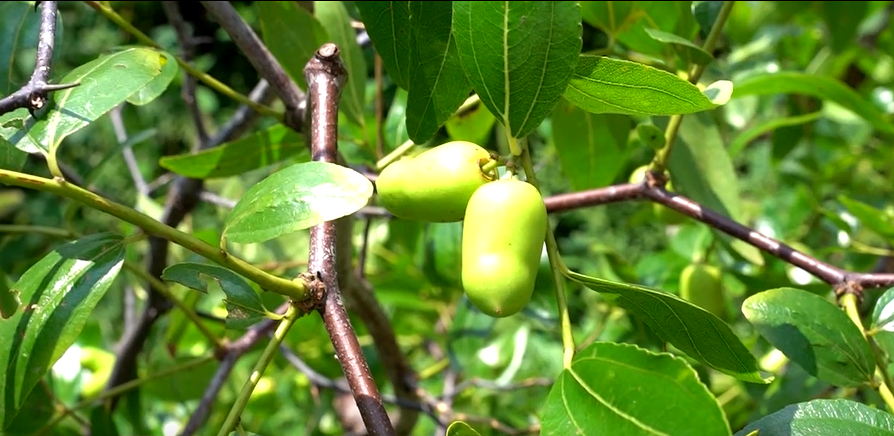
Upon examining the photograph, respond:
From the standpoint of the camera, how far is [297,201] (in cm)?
47

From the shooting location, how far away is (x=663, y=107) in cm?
49

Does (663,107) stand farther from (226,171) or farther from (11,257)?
(11,257)

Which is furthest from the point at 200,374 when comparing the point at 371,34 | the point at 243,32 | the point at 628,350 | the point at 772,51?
the point at 772,51

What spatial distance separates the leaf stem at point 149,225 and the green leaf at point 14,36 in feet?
0.90

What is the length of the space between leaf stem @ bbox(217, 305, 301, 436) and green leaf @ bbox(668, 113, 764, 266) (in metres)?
0.48

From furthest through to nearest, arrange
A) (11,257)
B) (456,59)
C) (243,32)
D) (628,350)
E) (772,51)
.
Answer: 1. (772,51)
2. (11,257)
3. (243,32)
4. (456,59)
5. (628,350)

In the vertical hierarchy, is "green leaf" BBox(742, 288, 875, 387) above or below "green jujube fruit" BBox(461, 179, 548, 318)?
below

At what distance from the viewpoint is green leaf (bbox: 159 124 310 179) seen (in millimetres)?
796

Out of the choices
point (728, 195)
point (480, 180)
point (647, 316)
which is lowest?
point (728, 195)

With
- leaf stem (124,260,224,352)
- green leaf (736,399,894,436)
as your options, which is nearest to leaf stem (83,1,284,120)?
leaf stem (124,260,224,352)

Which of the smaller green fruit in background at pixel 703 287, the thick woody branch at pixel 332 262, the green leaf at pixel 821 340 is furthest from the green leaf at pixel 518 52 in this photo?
the smaller green fruit in background at pixel 703 287

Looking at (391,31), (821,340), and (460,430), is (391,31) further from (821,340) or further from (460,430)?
(821,340)

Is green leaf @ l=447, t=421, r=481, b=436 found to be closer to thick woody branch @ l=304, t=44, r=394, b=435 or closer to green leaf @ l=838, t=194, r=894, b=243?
thick woody branch @ l=304, t=44, r=394, b=435

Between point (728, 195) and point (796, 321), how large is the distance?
307 millimetres
